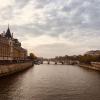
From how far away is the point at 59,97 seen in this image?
92.5ft

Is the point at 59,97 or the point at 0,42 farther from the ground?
the point at 0,42

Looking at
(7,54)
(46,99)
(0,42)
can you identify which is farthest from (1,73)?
(7,54)

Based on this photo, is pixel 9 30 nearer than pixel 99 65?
No

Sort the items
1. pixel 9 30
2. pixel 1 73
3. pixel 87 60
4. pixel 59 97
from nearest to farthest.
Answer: pixel 59 97 → pixel 1 73 → pixel 9 30 → pixel 87 60

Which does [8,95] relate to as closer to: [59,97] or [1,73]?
[59,97]

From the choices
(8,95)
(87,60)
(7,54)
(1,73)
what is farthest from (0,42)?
(87,60)

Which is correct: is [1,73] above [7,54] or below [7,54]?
below

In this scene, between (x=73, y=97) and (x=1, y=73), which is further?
(x=1, y=73)

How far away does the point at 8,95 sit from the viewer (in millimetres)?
28812

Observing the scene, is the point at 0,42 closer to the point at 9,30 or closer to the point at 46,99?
the point at 9,30

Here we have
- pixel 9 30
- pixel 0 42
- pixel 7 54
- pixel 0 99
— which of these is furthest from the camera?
pixel 9 30

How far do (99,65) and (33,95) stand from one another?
2519 inches

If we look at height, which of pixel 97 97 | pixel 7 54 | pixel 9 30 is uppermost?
pixel 9 30

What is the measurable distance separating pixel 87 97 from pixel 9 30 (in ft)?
272
